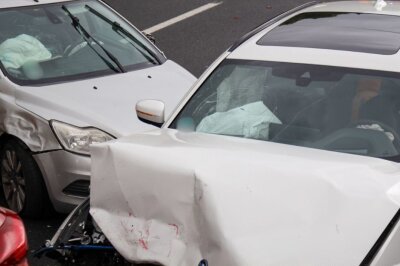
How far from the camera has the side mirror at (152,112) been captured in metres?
5.29

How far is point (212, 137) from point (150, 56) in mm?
3080

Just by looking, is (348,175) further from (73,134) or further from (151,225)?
(73,134)

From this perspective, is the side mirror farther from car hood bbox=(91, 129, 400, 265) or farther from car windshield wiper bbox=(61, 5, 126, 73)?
car windshield wiper bbox=(61, 5, 126, 73)

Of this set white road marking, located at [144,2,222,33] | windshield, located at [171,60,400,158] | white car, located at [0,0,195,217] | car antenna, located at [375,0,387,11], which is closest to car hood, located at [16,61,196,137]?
white car, located at [0,0,195,217]

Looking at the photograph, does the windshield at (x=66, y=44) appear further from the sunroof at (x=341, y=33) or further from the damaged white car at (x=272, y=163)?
the sunroof at (x=341, y=33)

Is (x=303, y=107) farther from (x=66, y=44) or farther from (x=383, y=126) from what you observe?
(x=66, y=44)

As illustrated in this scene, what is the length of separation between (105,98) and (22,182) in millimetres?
882

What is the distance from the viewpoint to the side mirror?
208 inches

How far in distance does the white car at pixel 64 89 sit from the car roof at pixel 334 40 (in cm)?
135

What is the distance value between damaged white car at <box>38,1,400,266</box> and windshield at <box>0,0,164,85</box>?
1749 mm

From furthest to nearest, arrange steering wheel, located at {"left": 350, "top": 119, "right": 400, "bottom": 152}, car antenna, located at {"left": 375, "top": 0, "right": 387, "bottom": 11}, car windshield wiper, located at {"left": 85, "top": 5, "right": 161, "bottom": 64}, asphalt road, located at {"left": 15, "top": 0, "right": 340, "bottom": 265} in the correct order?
asphalt road, located at {"left": 15, "top": 0, "right": 340, "bottom": 265} → car windshield wiper, located at {"left": 85, "top": 5, "right": 161, "bottom": 64} → car antenna, located at {"left": 375, "top": 0, "right": 387, "bottom": 11} → steering wheel, located at {"left": 350, "top": 119, "right": 400, "bottom": 152}

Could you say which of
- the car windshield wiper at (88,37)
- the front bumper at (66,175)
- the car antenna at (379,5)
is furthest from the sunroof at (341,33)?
the car windshield wiper at (88,37)

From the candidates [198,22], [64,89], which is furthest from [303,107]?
[198,22]

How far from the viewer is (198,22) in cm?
1430
